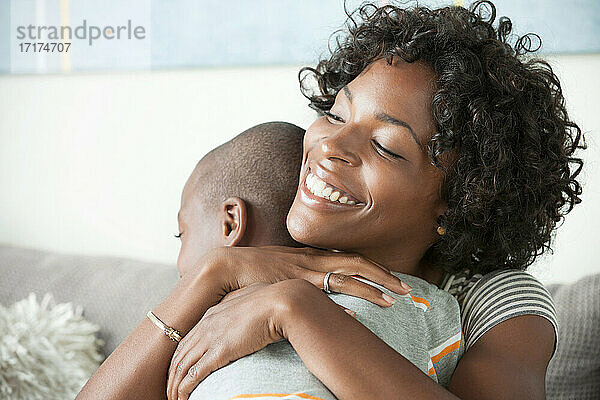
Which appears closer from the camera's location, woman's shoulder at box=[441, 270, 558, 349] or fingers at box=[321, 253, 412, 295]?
fingers at box=[321, 253, 412, 295]

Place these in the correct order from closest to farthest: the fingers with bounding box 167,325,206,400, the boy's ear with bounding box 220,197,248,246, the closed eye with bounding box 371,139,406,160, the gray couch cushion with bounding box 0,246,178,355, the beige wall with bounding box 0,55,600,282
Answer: the fingers with bounding box 167,325,206,400 → the closed eye with bounding box 371,139,406,160 → the boy's ear with bounding box 220,197,248,246 → the gray couch cushion with bounding box 0,246,178,355 → the beige wall with bounding box 0,55,600,282

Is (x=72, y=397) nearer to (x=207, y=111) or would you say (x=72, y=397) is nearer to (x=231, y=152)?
(x=231, y=152)

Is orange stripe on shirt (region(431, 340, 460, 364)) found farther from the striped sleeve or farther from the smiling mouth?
the smiling mouth

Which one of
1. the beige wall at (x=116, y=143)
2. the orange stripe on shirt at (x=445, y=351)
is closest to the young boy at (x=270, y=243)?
the orange stripe on shirt at (x=445, y=351)

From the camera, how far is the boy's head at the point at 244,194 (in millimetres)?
1292

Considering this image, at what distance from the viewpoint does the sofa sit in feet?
4.87

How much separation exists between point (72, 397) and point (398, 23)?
1.08 m

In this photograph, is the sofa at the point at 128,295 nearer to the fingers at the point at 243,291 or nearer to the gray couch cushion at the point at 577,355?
the gray couch cushion at the point at 577,355

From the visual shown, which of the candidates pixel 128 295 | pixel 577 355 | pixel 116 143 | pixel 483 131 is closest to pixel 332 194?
pixel 483 131

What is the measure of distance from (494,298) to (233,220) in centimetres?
46

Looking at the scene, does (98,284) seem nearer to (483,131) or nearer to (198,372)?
(198,372)

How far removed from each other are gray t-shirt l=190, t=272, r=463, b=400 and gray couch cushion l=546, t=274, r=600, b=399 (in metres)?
0.44

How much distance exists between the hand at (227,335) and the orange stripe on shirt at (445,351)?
0.26m

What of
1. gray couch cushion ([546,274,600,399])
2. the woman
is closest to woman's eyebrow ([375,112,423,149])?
the woman
